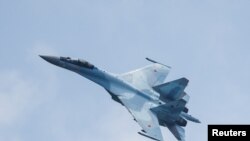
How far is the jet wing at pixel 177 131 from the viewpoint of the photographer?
5578 centimetres

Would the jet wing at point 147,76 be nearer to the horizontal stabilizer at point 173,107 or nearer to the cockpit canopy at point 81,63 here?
the horizontal stabilizer at point 173,107

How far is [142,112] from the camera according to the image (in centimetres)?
5559

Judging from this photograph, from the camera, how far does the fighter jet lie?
54.9 m

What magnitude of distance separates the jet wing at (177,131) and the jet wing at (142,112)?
80.7 inches

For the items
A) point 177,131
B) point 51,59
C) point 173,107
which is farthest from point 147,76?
point 51,59

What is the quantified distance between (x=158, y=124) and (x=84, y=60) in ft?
32.6

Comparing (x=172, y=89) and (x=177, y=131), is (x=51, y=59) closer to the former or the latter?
(x=172, y=89)

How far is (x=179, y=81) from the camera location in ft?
185

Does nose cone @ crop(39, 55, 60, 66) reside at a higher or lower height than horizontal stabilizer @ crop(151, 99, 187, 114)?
higher

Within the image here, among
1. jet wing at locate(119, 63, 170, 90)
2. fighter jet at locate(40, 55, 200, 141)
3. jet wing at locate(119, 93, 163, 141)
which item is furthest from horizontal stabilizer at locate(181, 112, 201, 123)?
jet wing at locate(119, 63, 170, 90)

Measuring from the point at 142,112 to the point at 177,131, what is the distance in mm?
4164

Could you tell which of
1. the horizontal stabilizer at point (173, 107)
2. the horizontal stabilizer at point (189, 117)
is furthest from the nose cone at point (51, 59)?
the horizontal stabilizer at point (189, 117)

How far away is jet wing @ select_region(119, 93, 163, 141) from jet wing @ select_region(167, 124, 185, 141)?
2.05m

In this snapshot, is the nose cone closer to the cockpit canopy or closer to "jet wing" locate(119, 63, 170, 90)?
the cockpit canopy
